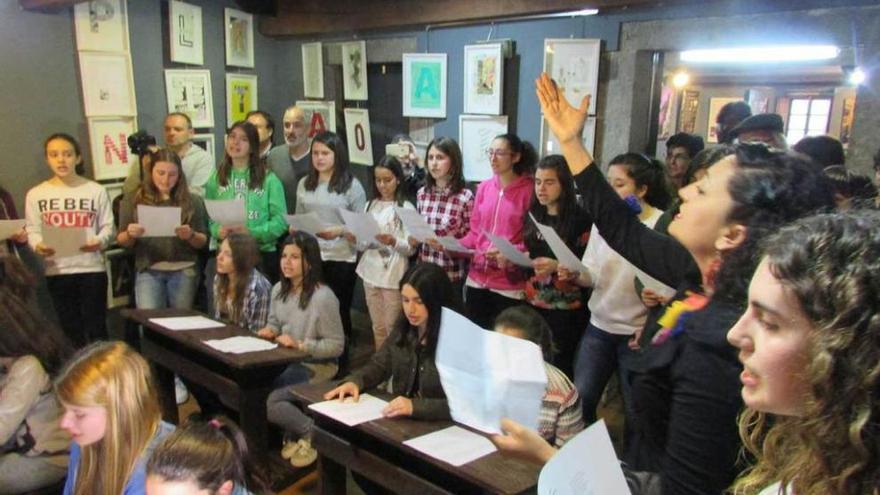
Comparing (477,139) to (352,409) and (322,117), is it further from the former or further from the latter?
(352,409)

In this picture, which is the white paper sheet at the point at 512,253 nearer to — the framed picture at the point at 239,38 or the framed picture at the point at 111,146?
the framed picture at the point at 111,146

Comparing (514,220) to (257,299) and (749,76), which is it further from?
(749,76)

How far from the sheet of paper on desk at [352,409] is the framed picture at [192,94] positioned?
128 inches

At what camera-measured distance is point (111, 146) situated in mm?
4199

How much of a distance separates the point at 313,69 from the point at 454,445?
3.93 m

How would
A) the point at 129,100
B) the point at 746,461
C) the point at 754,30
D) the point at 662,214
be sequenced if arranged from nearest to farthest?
the point at 746,461 < the point at 662,214 < the point at 754,30 < the point at 129,100

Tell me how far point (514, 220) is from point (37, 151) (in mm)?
3039

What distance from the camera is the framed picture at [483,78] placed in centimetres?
400

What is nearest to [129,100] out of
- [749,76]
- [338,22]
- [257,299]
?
[338,22]

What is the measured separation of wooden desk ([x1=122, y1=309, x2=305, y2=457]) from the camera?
262cm

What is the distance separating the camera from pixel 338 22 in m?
4.59

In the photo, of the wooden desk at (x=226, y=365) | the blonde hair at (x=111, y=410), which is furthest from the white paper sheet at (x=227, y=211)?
the blonde hair at (x=111, y=410)

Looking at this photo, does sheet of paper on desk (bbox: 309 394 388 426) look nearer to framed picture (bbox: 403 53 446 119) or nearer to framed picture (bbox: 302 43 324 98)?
framed picture (bbox: 403 53 446 119)

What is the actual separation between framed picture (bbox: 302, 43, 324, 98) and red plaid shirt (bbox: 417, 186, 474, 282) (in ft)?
6.59
